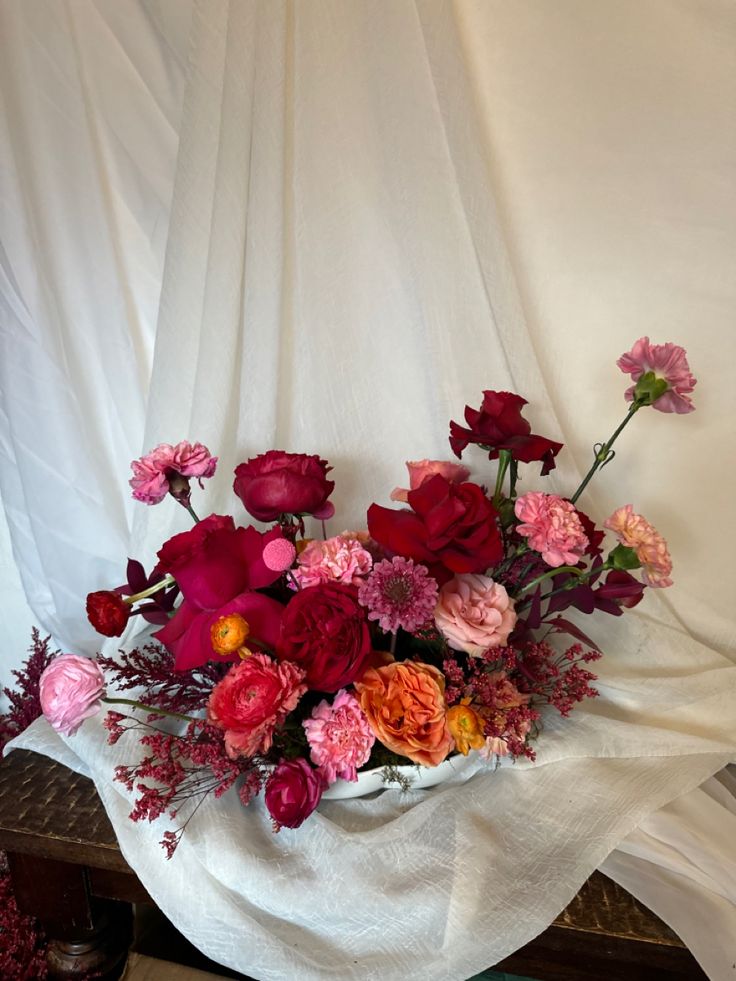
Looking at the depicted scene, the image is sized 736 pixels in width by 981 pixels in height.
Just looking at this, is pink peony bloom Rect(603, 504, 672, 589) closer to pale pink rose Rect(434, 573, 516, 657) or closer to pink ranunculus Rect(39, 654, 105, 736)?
pale pink rose Rect(434, 573, 516, 657)

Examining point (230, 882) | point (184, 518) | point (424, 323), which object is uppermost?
point (424, 323)

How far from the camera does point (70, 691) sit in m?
0.70

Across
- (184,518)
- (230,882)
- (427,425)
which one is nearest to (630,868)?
(230,882)

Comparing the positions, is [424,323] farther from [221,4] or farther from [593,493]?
[221,4]

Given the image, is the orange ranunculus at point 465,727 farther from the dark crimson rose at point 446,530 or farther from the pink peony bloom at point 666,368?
the pink peony bloom at point 666,368

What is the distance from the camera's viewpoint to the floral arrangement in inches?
27.6

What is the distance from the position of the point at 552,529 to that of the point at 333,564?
21 centimetres

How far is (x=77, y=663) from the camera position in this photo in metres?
0.71

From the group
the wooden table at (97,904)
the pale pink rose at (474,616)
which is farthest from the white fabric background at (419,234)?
the pale pink rose at (474,616)

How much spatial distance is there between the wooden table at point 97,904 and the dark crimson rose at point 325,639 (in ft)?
0.95

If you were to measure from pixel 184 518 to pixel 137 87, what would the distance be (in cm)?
56

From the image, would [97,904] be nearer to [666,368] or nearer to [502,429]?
[502,429]

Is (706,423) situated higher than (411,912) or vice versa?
(706,423)

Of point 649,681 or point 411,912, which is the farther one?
point 649,681
